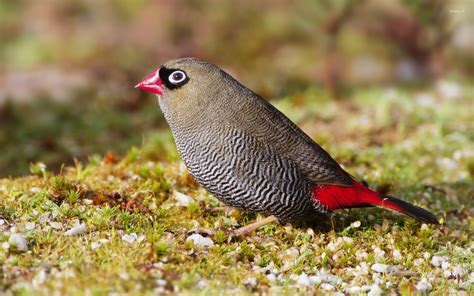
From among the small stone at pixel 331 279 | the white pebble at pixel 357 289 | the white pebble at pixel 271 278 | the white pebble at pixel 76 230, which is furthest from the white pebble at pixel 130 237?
the white pebble at pixel 357 289

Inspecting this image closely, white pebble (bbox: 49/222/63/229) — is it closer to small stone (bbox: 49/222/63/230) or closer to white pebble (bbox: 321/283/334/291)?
small stone (bbox: 49/222/63/230)

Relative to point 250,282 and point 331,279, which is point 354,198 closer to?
point 331,279

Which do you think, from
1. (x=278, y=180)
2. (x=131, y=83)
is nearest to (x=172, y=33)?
(x=131, y=83)

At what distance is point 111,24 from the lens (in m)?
12.9

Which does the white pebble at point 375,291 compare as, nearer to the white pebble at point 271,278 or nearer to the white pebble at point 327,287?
the white pebble at point 327,287

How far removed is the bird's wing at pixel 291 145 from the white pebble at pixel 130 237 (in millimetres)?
1008

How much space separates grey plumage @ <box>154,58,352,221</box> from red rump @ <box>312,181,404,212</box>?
4cm

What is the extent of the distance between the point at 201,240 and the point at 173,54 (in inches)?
274

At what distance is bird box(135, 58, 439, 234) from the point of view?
174 inches

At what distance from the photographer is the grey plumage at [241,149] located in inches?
174

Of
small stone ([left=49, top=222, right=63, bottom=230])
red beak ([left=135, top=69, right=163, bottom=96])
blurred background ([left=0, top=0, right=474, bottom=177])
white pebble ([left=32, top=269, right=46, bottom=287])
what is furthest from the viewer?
blurred background ([left=0, top=0, right=474, bottom=177])

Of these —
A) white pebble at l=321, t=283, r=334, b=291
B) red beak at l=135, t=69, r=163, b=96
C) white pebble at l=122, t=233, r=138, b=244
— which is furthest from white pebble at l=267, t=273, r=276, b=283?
red beak at l=135, t=69, r=163, b=96

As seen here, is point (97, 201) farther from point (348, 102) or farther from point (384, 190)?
point (348, 102)

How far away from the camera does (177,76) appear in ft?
15.2
